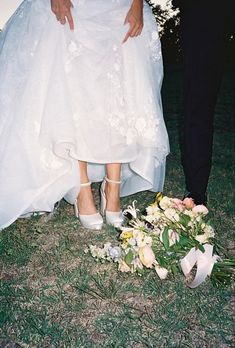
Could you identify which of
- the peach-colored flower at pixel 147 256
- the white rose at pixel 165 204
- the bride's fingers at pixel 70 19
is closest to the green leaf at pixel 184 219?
the white rose at pixel 165 204

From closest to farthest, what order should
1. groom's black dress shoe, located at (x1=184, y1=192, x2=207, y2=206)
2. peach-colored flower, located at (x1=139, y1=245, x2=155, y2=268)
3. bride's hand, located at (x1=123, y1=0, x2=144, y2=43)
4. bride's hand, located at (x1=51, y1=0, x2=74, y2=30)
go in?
peach-colored flower, located at (x1=139, y1=245, x2=155, y2=268) → bride's hand, located at (x1=51, y1=0, x2=74, y2=30) → bride's hand, located at (x1=123, y1=0, x2=144, y2=43) → groom's black dress shoe, located at (x1=184, y1=192, x2=207, y2=206)

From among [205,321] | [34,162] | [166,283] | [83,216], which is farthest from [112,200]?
[205,321]

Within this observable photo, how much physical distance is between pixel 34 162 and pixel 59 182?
22 centimetres

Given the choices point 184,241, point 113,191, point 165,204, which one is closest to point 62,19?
point 113,191

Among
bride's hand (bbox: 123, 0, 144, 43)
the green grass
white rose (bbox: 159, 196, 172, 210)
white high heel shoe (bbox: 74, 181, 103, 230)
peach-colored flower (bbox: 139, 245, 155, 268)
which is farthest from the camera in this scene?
white high heel shoe (bbox: 74, 181, 103, 230)

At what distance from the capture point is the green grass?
1562mm

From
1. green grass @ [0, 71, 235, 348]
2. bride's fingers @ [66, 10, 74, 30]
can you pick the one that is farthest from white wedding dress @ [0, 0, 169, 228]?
green grass @ [0, 71, 235, 348]

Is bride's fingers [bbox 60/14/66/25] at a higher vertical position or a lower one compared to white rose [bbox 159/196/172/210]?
higher

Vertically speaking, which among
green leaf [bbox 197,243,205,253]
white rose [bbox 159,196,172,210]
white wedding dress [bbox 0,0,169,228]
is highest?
white wedding dress [bbox 0,0,169,228]

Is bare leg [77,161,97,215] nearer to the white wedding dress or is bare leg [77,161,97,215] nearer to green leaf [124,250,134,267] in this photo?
the white wedding dress

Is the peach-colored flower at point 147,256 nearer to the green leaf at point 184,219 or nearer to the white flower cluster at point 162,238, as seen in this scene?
the white flower cluster at point 162,238

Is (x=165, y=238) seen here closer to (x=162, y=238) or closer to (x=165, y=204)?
(x=162, y=238)

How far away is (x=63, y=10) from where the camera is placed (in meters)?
2.26

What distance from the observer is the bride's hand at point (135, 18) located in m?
2.39
